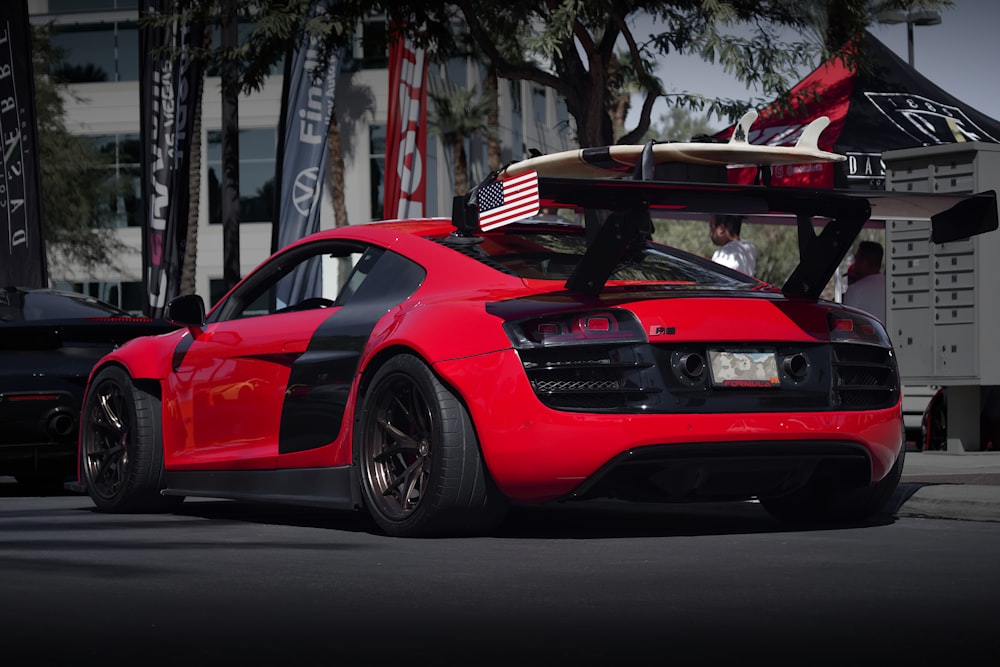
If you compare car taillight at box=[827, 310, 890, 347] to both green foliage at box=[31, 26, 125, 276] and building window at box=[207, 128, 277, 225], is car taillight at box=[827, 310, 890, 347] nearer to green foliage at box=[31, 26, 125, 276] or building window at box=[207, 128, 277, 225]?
green foliage at box=[31, 26, 125, 276]

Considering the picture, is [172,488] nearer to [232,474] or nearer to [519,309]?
[232,474]

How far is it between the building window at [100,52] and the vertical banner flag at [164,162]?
30068mm

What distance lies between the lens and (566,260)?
23.5 feet

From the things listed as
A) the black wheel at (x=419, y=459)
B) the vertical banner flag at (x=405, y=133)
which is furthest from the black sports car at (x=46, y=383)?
the vertical banner flag at (x=405, y=133)

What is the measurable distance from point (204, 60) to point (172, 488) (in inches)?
438

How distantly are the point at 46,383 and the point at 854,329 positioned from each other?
5.04 metres

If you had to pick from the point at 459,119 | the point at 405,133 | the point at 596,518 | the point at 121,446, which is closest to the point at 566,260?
the point at 596,518

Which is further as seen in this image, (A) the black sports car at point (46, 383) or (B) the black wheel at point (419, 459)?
(A) the black sports car at point (46, 383)

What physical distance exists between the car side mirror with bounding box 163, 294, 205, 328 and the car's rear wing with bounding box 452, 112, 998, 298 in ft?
5.64

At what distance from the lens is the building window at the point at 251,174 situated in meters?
48.0

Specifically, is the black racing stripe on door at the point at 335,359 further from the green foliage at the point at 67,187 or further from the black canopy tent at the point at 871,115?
the green foliage at the point at 67,187

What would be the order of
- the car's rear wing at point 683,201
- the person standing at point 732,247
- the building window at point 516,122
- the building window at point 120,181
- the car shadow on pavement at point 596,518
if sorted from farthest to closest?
the building window at point 516,122, the building window at point 120,181, the person standing at point 732,247, the car shadow on pavement at point 596,518, the car's rear wing at point 683,201

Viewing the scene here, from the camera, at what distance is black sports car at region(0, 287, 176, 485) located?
32.4 feet

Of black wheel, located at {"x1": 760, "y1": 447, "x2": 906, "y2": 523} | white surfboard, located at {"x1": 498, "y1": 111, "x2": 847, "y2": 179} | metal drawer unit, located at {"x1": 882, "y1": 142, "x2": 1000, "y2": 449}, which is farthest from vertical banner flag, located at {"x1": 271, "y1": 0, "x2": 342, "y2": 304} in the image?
black wheel, located at {"x1": 760, "y1": 447, "x2": 906, "y2": 523}
